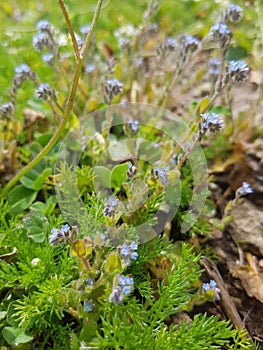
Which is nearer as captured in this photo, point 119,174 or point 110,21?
point 119,174

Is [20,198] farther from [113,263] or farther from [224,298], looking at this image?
[224,298]

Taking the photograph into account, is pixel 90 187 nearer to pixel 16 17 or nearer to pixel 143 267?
pixel 143 267

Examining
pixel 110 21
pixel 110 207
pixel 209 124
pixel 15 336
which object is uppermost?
pixel 110 21

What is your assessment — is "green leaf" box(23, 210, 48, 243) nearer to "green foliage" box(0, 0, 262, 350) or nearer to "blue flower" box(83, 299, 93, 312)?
"green foliage" box(0, 0, 262, 350)

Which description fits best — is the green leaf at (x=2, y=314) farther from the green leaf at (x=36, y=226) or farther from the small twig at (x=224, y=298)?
the small twig at (x=224, y=298)

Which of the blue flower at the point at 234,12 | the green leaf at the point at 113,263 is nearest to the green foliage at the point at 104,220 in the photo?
the green leaf at the point at 113,263

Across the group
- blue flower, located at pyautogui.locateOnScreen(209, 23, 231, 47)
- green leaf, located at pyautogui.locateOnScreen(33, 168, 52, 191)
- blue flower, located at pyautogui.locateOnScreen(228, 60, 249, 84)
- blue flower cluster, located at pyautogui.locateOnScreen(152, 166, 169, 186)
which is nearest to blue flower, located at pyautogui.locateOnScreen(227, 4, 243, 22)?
blue flower, located at pyautogui.locateOnScreen(209, 23, 231, 47)

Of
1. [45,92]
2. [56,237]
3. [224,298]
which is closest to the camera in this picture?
[56,237]

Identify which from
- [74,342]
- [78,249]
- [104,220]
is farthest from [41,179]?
[74,342]
